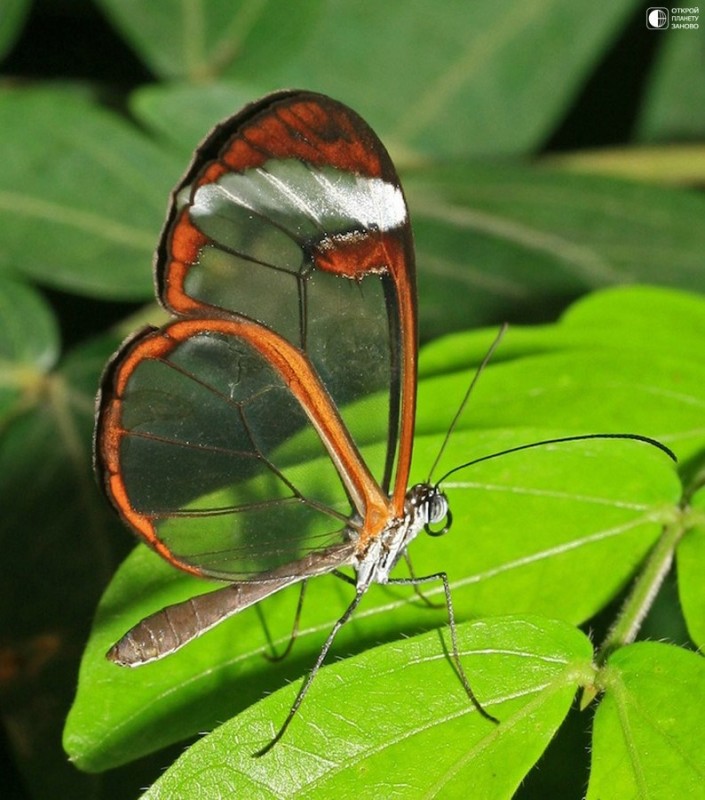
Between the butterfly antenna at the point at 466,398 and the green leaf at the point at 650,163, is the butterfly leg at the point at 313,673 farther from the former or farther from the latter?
the green leaf at the point at 650,163

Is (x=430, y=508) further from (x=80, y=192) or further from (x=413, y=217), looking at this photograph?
(x=80, y=192)

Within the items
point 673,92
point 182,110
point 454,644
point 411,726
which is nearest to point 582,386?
point 454,644

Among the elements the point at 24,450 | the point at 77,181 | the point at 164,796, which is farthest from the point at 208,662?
the point at 77,181

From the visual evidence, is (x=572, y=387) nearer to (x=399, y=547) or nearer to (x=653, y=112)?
(x=399, y=547)

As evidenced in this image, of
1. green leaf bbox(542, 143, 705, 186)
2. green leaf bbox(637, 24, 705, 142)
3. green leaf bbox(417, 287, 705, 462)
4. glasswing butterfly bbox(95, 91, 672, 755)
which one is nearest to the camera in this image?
glasswing butterfly bbox(95, 91, 672, 755)

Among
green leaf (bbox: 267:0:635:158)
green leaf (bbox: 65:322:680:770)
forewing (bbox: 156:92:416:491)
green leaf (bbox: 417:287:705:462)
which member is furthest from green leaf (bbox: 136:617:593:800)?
green leaf (bbox: 267:0:635:158)

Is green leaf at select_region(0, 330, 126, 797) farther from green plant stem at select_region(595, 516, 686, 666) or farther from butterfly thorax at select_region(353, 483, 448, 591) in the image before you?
green plant stem at select_region(595, 516, 686, 666)
